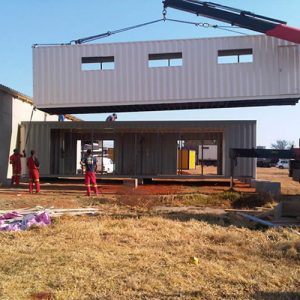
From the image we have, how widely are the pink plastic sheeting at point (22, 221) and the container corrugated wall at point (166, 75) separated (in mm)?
11389

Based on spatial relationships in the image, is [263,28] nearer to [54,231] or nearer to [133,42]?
[133,42]

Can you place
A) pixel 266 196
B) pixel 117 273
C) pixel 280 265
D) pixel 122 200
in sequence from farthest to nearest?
pixel 266 196, pixel 122 200, pixel 280 265, pixel 117 273

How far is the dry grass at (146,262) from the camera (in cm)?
561

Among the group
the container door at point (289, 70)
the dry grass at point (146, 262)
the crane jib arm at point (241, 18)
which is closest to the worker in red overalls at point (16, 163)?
the crane jib arm at point (241, 18)

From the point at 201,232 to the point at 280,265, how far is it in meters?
2.66

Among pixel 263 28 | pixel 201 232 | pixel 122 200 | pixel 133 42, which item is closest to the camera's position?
pixel 201 232

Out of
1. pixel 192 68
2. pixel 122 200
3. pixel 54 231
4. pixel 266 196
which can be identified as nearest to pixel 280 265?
pixel 54 231

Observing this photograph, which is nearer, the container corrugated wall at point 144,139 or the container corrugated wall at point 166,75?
the container corrugated wall at point 166,75

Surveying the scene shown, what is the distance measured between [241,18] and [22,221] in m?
14.6

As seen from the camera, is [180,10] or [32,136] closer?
[180,10]

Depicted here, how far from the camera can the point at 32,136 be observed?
24.7 m

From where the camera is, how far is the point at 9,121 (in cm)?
2392

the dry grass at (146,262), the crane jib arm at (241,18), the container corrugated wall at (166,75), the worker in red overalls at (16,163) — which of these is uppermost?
the crane jib arm at (241,18)

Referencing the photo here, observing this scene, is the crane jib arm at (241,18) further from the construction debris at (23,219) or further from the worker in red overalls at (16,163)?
the construction debris at (23,219)
